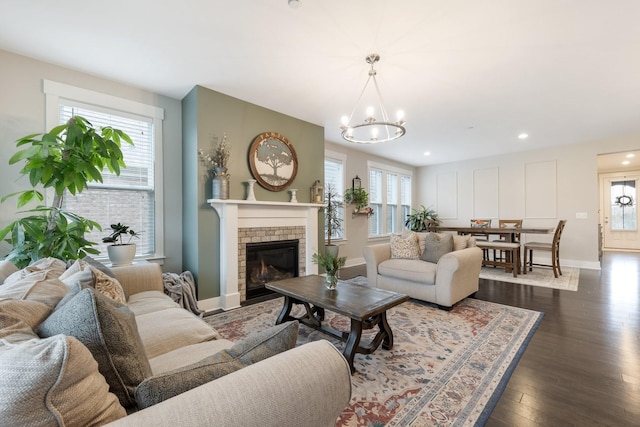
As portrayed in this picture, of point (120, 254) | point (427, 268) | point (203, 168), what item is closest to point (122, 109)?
point (203, 168)

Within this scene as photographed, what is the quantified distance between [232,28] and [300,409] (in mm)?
2746

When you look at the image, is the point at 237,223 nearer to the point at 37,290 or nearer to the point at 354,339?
the point at 354,339

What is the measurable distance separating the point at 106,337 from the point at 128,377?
5.7 inches

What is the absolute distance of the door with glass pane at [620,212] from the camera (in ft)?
27.9

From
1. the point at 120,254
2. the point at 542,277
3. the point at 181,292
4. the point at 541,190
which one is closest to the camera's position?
the point at 120,254

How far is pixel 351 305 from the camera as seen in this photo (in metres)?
2.12

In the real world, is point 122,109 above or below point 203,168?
above

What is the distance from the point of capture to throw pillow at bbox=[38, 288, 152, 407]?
82 cm

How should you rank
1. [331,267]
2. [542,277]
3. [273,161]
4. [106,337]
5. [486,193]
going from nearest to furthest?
[106,337] → [331,267] → [273,161] → [542,277] → [486,193]

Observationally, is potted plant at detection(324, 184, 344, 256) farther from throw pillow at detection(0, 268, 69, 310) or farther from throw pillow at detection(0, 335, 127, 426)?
throw pillow at detection(0, 335, 127, 426)

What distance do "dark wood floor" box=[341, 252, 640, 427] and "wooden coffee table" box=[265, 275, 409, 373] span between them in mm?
870

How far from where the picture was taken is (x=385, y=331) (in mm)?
2344

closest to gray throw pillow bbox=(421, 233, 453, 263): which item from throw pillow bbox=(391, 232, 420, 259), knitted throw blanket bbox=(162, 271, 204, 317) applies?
throw pillow bbox=(391, 232, 420, 259)

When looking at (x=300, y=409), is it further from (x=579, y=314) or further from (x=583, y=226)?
(x=583, y=226)
